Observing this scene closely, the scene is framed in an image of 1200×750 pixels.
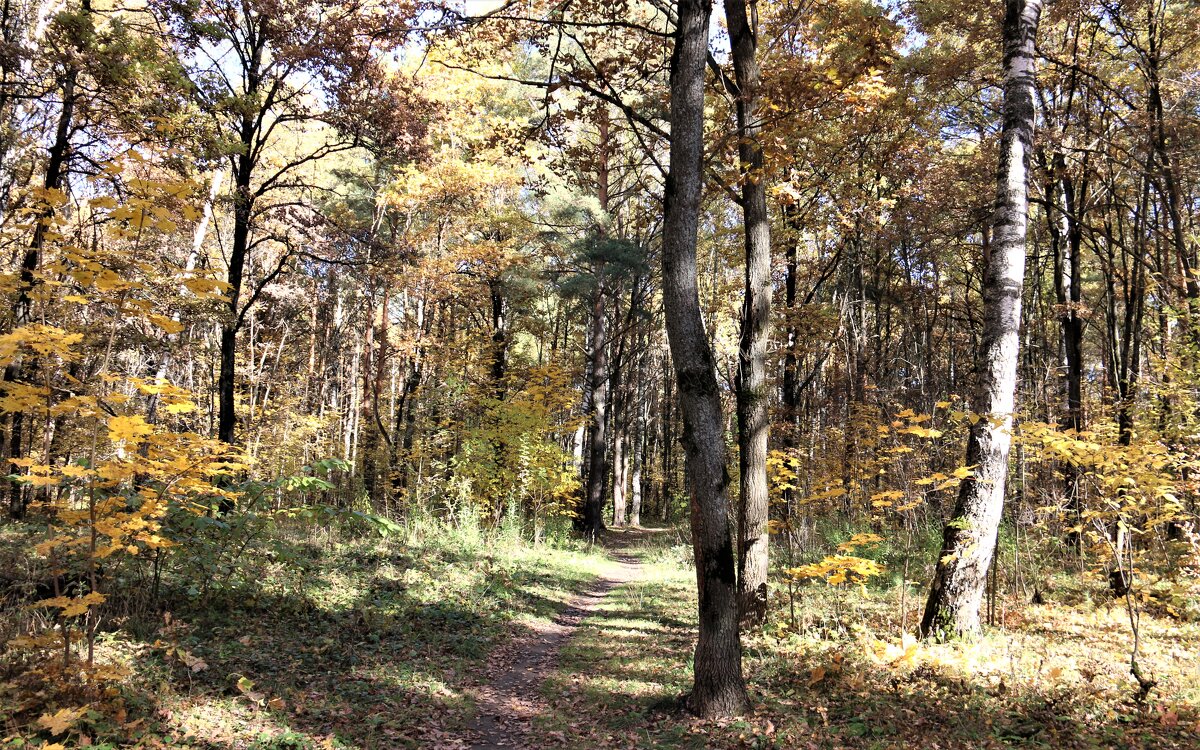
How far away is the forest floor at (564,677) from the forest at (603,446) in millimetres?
42

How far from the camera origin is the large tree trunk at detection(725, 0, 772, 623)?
6715 millimetres

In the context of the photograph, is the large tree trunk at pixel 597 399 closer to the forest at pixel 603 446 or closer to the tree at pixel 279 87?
the forest at pixel 603 446

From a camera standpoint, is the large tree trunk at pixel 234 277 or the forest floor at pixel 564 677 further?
the large tree trunk at pixel 234 277

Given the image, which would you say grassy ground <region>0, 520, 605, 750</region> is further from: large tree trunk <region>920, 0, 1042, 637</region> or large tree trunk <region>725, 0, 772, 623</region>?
large tree trunk <region>920, 0, 1042, 637</region>

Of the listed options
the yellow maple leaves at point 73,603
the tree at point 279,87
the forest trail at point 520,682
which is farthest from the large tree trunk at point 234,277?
the yellow maple leaves at point 73,603

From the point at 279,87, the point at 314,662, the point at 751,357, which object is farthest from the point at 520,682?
the point at 279,87

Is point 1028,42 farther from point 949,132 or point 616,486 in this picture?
point 616,486

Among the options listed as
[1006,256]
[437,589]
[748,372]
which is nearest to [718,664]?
[748,372]

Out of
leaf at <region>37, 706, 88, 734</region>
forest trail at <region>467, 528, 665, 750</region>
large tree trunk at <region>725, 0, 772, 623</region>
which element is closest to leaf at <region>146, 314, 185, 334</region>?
leaf at <region>37, 706, 88, 734</region>

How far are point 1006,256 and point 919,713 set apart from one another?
4.40 m

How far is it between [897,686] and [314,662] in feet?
16.2

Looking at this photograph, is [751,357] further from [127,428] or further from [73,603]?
[73,603]

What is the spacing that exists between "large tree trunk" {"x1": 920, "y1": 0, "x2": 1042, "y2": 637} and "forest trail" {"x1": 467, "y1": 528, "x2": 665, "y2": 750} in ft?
12.6

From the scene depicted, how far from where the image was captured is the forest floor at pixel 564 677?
12.8ft
